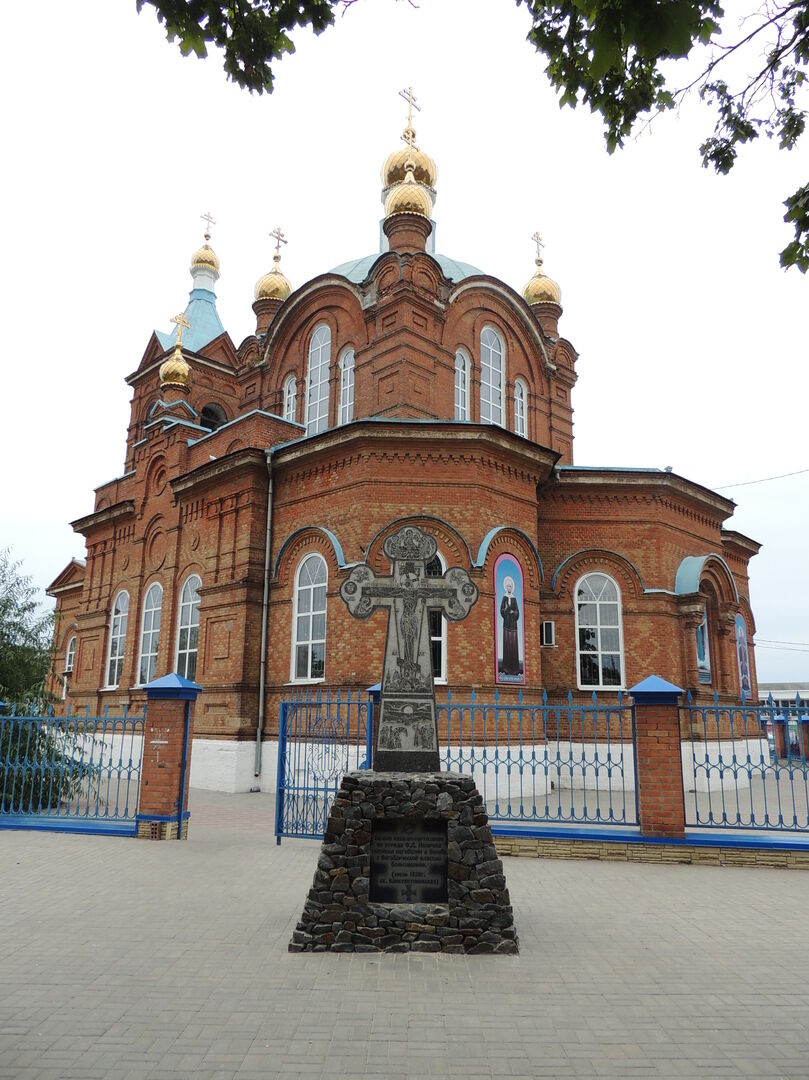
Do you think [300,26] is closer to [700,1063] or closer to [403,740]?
[403,740]

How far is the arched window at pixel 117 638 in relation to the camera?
19062 millimetres

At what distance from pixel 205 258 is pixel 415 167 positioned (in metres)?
10.8

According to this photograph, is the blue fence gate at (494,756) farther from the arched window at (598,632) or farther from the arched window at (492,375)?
the arched window at (492,375)

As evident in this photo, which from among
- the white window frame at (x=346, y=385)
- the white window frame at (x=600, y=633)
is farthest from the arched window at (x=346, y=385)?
the white window frame at (x=600, y=633)

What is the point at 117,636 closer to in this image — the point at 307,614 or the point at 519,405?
the point at 307,614

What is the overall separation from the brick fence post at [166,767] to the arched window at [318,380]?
9206mm

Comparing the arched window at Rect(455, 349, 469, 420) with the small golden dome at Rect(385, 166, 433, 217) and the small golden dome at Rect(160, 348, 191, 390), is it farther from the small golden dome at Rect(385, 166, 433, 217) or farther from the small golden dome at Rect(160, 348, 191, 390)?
the small golden dome at Rect(160, 348, 191, 390)

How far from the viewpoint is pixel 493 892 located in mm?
4914

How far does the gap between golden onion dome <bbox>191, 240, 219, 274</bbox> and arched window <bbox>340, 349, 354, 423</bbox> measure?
11.3 meters

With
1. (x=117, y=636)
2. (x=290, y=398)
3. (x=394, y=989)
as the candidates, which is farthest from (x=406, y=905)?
(x=117, y=636)

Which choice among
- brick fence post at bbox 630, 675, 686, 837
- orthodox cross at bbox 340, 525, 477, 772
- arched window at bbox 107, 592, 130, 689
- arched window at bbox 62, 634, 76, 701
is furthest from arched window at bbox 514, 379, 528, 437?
arched window at bbox 62, 634, 76, 701

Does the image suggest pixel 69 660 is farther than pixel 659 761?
Yes

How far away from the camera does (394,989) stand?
4.20 metres

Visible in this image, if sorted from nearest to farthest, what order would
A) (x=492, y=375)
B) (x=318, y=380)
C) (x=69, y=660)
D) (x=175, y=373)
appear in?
(x=492, y=375), (x=318, y=380), (x=175, y=373), (x=69, y=660)
